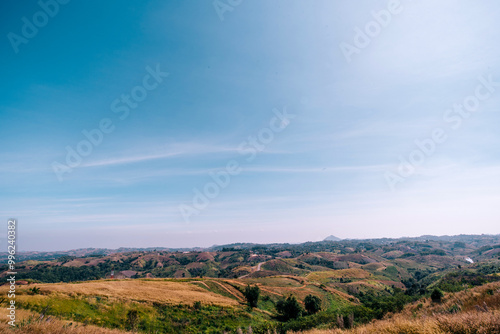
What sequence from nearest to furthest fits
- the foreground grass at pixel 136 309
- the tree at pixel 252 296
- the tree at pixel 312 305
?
the foreground grass at pixel 136 309 < the tree at pixel 252 296 < the tree at pixel 312 305

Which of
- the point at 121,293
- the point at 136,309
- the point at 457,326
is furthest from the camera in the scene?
the point at 121,293

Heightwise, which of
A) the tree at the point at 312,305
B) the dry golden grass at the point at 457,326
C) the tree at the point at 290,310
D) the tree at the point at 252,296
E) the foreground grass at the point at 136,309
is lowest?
the tree at the point at 312,305

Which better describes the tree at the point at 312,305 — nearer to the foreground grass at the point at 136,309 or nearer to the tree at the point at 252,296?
the tree at the point at 252,296

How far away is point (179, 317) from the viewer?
4022 centimetres

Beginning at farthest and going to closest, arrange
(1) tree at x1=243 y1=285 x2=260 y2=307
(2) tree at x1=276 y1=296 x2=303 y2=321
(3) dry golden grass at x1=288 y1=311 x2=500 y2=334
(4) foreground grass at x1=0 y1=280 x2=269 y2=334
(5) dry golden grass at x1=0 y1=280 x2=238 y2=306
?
(1) tree at x1=243 y1=285 x2=260 y2=307 < (2) tree at x1=276 y1=296 x2=303 y2=321 < (5) dry golden grass at x1=0 y1=280 x2=238 y2=306 < (4) foreground grass at x1=0 y1=280 x2=269 y2=334 < (3) dry golden grass at x1=288 y1=311 x2=500 y2=334

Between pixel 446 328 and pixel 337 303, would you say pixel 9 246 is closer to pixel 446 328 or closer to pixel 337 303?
pixel 446 328

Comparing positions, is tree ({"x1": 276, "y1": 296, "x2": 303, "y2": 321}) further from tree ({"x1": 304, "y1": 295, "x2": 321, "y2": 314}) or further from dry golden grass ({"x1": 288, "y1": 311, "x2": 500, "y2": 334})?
dry golden grass ({"x1": 288, "y1": 311, "x2": 500, "y2": 334})

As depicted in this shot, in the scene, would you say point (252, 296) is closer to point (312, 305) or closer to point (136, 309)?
point (312, 305)

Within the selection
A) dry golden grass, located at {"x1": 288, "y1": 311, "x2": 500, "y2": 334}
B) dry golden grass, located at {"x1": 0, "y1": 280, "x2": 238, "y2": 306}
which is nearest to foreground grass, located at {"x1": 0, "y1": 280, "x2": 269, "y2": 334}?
dry golden grass, located at {"x1": 0, "y1": 280, "x2": 238, "y2": 306}

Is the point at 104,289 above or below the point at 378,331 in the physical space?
below

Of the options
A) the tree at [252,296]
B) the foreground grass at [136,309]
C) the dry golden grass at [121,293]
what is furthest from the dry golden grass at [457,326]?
the tree at [252,296]

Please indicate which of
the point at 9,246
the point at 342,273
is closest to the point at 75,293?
the point at 9,246

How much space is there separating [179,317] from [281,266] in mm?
156481

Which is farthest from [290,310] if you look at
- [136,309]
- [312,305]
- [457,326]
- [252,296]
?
[457,326]
